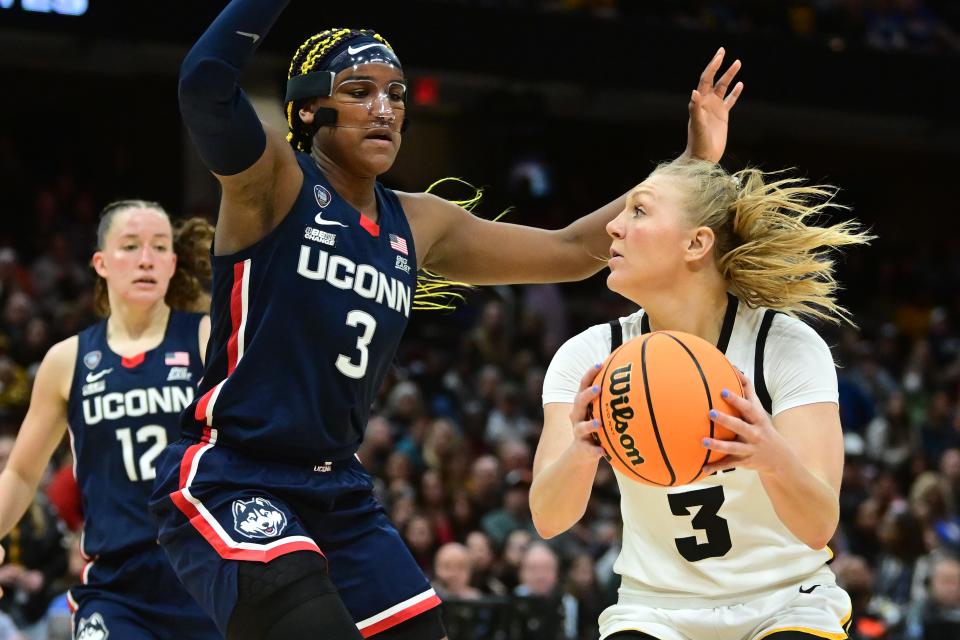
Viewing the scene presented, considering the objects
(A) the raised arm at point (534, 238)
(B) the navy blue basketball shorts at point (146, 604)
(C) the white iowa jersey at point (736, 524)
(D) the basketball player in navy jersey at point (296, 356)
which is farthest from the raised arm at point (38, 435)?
(C) the white iowa jersey at point (736, 524)

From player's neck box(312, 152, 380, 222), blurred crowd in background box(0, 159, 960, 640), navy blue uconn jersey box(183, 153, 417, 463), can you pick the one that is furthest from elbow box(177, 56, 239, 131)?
blurred crowd in background box(0, 159, 960, 640)

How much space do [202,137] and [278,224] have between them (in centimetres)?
34

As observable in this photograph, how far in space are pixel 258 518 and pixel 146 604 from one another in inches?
55.8

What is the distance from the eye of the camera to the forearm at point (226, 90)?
10.7ft

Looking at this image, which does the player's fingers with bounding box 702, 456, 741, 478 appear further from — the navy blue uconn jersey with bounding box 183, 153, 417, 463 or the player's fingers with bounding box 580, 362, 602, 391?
the navy blue uconn jersey with bounding box 183, 153, 417, 463

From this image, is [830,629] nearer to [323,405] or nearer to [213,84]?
[323,405]

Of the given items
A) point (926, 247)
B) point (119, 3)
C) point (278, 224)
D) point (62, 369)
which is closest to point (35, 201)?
point (119, 3)

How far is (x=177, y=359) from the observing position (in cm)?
499

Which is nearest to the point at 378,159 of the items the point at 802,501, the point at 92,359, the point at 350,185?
the point at 350,185

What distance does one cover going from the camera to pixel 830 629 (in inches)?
136

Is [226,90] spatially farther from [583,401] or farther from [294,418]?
[583,401]

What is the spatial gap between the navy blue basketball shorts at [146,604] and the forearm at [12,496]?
36 cm

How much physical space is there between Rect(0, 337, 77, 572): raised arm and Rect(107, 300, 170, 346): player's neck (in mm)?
167

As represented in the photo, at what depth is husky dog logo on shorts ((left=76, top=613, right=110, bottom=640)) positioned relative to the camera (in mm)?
4551
